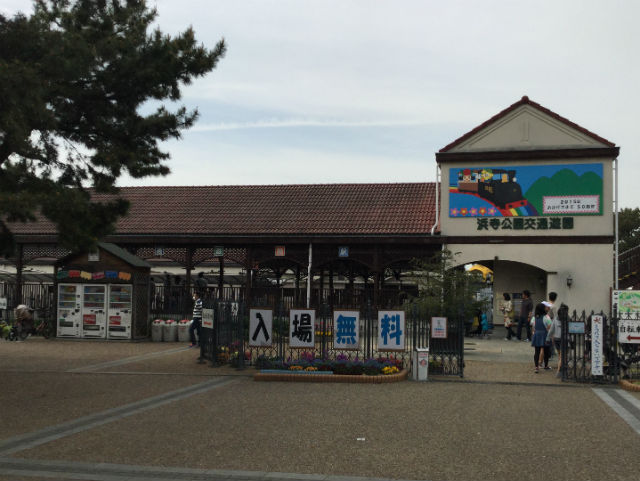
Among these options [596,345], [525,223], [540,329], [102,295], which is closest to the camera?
[596,345]

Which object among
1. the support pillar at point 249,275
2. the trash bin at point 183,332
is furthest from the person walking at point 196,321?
the support pillar at point 249,275

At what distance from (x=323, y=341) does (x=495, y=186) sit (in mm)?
12231

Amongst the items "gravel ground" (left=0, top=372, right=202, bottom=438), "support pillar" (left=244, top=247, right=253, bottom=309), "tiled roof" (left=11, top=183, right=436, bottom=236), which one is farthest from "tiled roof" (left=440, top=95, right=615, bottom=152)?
"gravel ground" (left=0, top=372, right=202, bottom=438)

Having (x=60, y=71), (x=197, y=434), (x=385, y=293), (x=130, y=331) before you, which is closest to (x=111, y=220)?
(x=60, y=71)

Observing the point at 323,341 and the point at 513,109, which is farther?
the point at 513,109

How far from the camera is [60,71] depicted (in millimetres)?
11914

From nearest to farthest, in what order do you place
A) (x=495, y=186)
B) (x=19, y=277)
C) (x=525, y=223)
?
(x=525, y=223) → (x=495, y=186) → (x=19, y=277)

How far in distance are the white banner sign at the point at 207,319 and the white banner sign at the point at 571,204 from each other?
13071mm

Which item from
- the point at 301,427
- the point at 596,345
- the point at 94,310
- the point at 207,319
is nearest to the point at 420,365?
the point at 596,345

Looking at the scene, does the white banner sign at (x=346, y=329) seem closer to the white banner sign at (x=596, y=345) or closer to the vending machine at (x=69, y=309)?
the white banner sign at (x=596, y=345)

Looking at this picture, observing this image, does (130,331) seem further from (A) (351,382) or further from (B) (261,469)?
(B) (261,469)

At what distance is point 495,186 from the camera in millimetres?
24266

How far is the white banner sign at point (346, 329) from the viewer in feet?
46.8

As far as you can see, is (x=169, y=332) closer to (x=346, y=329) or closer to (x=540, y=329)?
(x=346, y=329)
